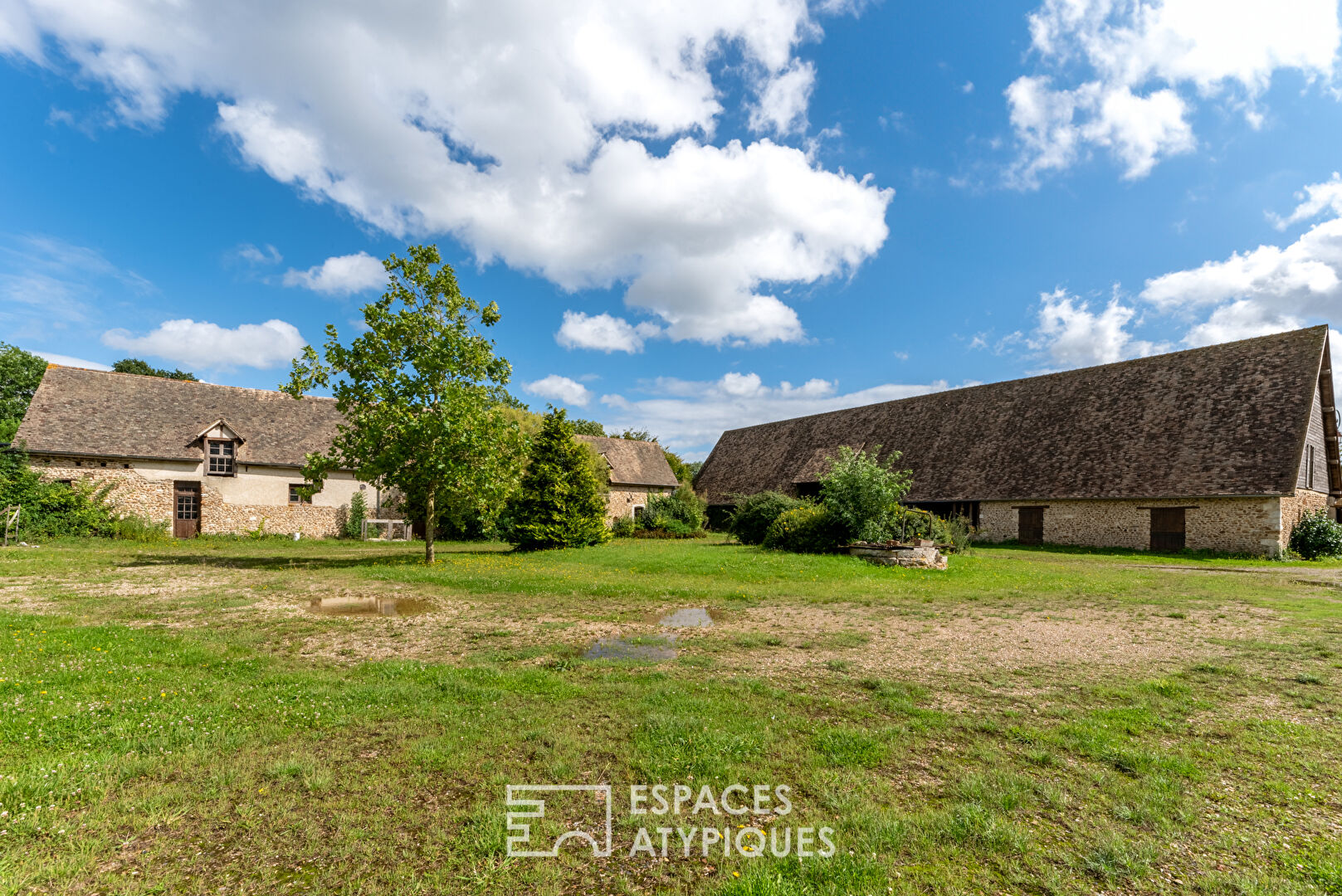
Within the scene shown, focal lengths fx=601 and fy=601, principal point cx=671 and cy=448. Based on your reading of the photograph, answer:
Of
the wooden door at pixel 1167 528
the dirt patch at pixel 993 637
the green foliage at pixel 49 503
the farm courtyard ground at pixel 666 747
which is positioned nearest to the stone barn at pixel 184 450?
the green foliage at pixel 49 503

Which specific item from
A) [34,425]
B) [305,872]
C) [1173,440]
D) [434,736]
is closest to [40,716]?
[434,736]

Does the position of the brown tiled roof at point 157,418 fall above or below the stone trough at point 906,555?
above

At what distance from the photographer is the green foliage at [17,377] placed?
39.4 metres

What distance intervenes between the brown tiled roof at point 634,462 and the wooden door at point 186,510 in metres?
19.4

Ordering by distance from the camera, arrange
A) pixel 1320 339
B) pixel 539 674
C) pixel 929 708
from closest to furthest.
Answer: pixel 929 708 < pixel 539 674 < pixel 1320 339

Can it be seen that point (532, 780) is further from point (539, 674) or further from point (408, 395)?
point (408, 395)

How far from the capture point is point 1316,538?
20922 mm

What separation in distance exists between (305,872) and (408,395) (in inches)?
605

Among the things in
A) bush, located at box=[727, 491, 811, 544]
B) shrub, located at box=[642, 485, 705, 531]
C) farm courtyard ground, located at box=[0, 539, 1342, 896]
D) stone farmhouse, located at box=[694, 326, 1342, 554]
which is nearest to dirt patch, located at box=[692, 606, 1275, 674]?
farm courtyard ground, located at box=[0, 539, 1342, 896]

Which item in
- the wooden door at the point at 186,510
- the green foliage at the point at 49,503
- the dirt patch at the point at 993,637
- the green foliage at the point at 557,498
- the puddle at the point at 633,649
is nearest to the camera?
the dirt patch at the point at 993,637

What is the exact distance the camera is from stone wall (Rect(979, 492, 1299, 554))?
2094cm

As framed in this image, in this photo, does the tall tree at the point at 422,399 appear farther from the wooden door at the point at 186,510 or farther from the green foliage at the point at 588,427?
the green foliage at the point at 588,427

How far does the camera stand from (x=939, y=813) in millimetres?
3480

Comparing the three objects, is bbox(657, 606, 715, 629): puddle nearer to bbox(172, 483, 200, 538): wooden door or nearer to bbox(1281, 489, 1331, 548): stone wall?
bbox(1281, 489, 1331, 548): stone wall
